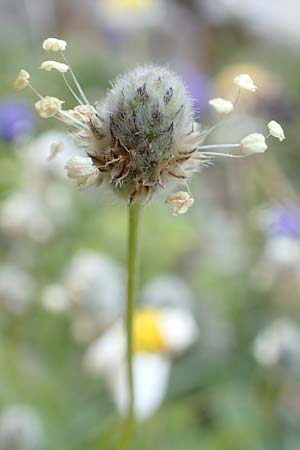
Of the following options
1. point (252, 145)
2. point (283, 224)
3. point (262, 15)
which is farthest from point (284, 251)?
point (262, 15)

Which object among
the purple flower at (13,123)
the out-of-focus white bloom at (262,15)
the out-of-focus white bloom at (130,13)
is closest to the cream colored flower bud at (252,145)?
the purple flower at (13,123)

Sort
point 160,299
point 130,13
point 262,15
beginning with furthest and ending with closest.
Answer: point 262,15, point 130,13, point 160,299

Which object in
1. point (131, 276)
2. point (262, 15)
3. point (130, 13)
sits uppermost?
point (131, 276)

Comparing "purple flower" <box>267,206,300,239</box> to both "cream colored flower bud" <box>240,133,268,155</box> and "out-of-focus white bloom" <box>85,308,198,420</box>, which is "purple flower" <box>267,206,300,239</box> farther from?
"cream colored flower bud" <box>240,133,268,155</box>

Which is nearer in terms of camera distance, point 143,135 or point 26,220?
point 143,135

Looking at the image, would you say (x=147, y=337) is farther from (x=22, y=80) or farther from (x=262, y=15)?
(x=262, y=15)

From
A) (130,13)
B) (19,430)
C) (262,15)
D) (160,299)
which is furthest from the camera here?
(262,15)

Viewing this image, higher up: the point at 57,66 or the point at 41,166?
the point at 57,66
